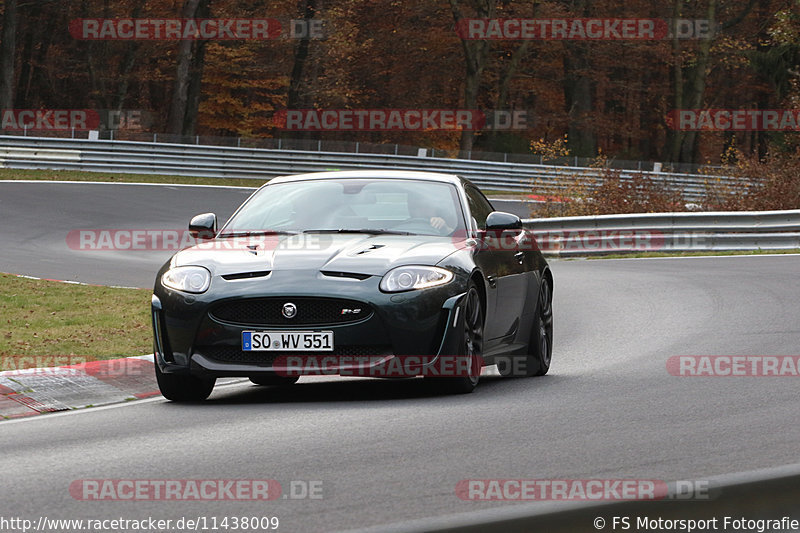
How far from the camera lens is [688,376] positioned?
9.61m

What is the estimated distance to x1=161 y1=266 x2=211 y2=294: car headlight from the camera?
831 cm

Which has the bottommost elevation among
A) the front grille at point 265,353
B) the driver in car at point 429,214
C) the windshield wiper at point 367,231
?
the front grille at point 265,353

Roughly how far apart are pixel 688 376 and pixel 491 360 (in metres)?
1.47

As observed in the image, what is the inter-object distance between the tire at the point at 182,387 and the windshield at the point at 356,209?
3.95ft

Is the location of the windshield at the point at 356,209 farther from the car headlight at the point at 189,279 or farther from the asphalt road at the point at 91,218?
the asphalt road at the point at 91,218

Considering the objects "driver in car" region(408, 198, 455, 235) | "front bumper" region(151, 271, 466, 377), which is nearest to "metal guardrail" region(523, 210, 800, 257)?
"driver in car" region(408, 198, 455, 235)

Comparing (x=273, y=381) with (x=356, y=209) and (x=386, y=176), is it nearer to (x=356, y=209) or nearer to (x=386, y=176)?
(x=356, y=209)

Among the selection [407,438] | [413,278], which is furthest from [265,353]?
[407,438]

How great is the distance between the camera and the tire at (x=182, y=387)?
8.65 m

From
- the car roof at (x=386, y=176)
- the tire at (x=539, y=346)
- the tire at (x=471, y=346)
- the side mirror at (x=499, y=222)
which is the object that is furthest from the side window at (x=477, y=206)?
the tire at (x=471, y=346)


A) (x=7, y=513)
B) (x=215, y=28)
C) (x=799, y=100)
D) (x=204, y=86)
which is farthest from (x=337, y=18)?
(x=7, y=513)

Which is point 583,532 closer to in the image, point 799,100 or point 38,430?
point 38,430

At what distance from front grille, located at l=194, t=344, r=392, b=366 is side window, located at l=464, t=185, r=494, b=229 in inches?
75.7

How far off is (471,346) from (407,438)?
5.92 ft
